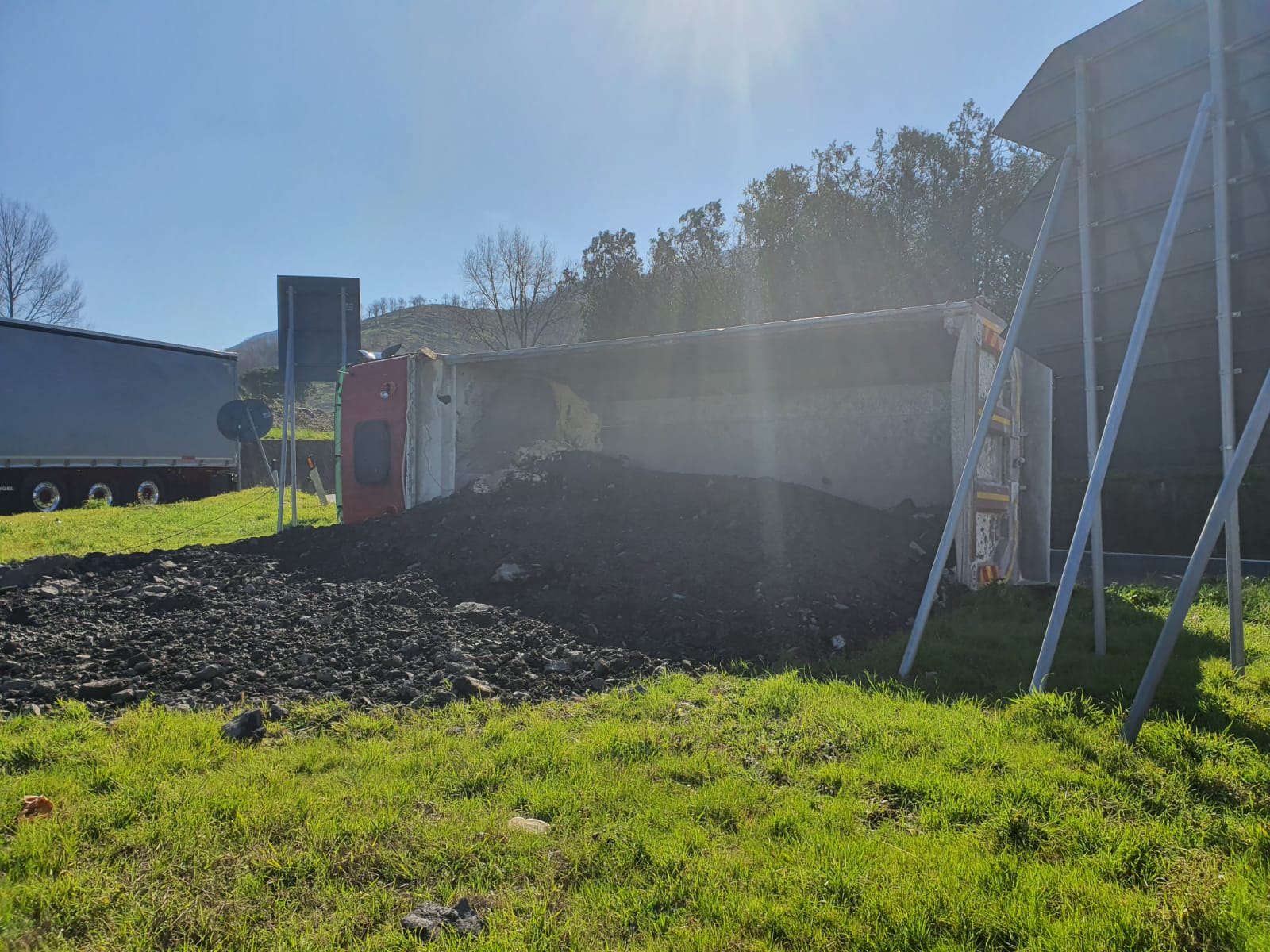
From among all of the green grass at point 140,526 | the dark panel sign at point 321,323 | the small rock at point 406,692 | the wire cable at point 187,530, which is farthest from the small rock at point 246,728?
the dark panel sign at point 321,323

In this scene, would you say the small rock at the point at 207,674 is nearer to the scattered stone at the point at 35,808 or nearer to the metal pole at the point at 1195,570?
the scattered stone at the point at 35,808

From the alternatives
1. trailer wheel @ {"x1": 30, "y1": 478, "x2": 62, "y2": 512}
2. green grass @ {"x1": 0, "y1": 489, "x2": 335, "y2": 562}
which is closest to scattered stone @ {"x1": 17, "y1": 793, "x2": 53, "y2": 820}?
green grass @ {"x1": 0, "y1": 489, "x2": 335, "y2": 562}

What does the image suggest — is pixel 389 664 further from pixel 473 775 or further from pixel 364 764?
pixel 473 775

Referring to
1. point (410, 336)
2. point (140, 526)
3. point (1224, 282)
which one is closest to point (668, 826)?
point (1224, 282)

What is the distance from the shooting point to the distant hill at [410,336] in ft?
114

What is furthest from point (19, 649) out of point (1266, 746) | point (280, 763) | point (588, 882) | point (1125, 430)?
point (1125, 430)

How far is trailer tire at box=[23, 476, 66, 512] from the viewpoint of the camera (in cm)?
1527

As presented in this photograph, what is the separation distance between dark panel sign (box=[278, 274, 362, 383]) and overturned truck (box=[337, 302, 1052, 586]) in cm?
154

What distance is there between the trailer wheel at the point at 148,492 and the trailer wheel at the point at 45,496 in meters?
1.60

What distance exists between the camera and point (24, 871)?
6.82 ft

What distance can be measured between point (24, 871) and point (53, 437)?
16955mm

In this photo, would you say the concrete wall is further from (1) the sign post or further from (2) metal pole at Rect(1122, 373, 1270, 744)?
(2) metal pole at Rect(1122, 373, 1270, 744)

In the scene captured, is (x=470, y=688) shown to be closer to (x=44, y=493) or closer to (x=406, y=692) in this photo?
(x=406, y=692)

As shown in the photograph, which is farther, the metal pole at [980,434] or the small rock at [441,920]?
the metal pole at [980,434]
